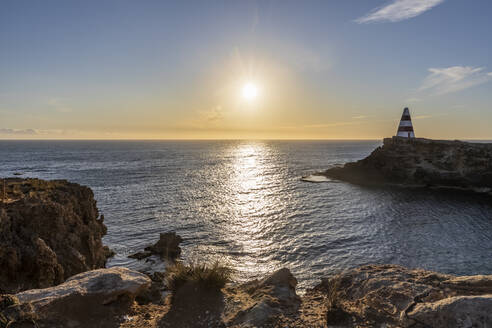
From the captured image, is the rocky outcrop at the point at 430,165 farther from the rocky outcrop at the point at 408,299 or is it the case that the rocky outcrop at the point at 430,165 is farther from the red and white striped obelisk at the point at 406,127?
the rocky outcrop at the point at 408,299

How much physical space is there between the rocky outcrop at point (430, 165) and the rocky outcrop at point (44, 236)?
2024 inches

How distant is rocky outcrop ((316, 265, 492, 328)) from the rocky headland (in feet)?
0.06

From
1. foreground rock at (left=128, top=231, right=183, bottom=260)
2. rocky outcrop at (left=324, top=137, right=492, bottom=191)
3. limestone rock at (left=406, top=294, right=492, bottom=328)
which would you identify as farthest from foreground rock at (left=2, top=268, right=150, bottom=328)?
rocky outcrop at (left=324, top=137, right=492, bottom=191)

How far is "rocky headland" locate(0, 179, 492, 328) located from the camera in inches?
225

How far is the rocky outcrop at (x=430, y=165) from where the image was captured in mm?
45656

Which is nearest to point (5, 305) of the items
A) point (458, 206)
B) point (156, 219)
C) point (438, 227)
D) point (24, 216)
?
point (24, 216)

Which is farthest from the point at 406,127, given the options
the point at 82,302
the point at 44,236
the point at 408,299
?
the point at 82,302

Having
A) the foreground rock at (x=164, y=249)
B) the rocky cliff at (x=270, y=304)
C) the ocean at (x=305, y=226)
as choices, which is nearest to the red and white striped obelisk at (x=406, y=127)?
the ocean at (x=305, y=226)

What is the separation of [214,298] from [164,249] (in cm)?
1390

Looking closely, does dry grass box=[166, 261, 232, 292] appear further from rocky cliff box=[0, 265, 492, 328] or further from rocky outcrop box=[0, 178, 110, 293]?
rocky outcrop box=[0, 178, 110, 293]

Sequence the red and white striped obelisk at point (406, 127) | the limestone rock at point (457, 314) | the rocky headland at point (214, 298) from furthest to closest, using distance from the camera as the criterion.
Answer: the red and white striped obelisk at point (406, 127), the rocky headland at point (214, 298), the limestone rock at point (457, 314)

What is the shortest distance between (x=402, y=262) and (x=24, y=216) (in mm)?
22731

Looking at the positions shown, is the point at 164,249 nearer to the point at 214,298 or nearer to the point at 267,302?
the point at 214,298

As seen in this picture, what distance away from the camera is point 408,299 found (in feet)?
20.7
